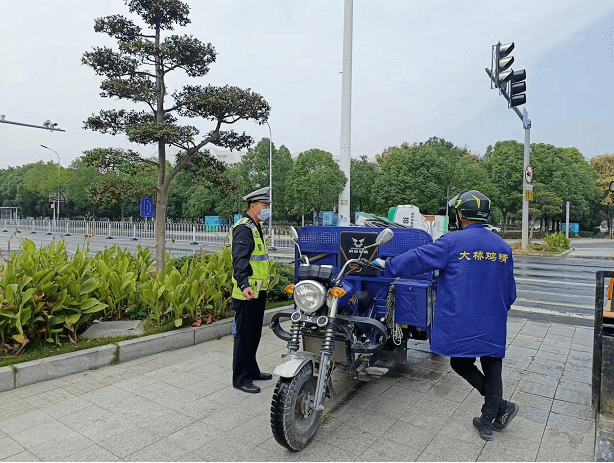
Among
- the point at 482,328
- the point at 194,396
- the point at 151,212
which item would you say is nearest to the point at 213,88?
the point at 151,212

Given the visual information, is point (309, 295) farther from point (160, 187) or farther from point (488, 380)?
point (160, 187)

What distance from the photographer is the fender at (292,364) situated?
2.82m

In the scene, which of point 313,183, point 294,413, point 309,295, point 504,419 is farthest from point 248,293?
point 313,183

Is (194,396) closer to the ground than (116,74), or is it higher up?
closer to the ground

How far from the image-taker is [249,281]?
3.97 meters

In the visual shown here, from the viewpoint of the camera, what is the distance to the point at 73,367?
4.24 meters

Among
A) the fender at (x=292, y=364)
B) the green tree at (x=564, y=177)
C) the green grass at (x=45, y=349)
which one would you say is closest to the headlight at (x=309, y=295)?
the fender at (x=292, y=364)

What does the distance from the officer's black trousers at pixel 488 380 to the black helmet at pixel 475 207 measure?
3.46ft

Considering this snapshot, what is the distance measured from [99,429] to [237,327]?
1339mm

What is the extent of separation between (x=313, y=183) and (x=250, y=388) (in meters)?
26.6

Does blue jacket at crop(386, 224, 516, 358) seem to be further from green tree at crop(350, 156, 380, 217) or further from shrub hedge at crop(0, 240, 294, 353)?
green tree at crop(350, 156, 380, 217)

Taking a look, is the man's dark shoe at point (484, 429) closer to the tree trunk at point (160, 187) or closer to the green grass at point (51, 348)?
the green grass at point (51, 348)

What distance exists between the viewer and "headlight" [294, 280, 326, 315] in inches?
120

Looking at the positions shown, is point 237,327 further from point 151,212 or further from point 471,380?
point 151,212
